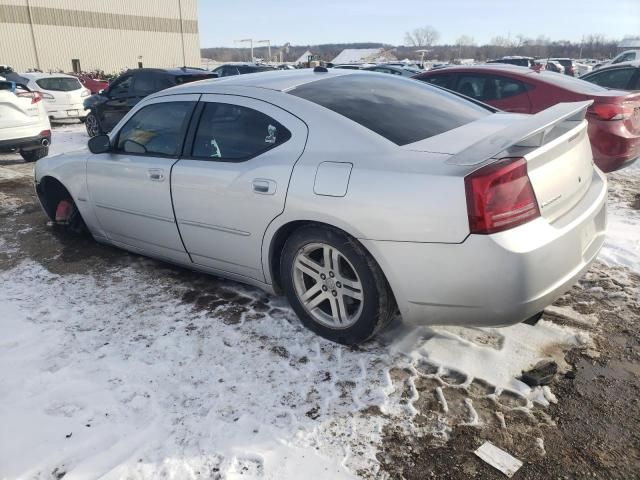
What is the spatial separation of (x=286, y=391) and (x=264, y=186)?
46.6 inches

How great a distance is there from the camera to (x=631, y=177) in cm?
712

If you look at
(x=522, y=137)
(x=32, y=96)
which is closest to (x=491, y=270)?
(x=522, y=137)

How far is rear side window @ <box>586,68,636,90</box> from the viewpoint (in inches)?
383

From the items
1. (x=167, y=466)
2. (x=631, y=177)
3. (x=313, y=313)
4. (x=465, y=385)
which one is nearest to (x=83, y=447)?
(x=167, y=466)

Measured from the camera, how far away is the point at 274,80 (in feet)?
11.5

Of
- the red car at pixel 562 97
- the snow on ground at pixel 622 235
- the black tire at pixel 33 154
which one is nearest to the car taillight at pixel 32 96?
the black tire at pixel 33 154

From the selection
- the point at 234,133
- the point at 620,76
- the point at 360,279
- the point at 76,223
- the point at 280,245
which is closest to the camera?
the point at 360,279

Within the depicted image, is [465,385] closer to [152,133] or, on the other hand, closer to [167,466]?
[167,466]

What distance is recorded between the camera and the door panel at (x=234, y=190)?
10.0 ft

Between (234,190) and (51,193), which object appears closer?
(234,190)

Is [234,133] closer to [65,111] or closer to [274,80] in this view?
[274,80]

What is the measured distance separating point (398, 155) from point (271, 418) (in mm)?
1465

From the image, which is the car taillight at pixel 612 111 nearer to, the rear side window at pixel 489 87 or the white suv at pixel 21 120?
the rear side window at pixel 489 87

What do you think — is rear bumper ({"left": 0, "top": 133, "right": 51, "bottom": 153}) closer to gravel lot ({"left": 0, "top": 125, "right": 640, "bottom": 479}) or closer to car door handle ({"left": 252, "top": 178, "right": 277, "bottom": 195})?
gravel lot ({"left": 0, "top": 125, "right": 640, "bottom": 479})
